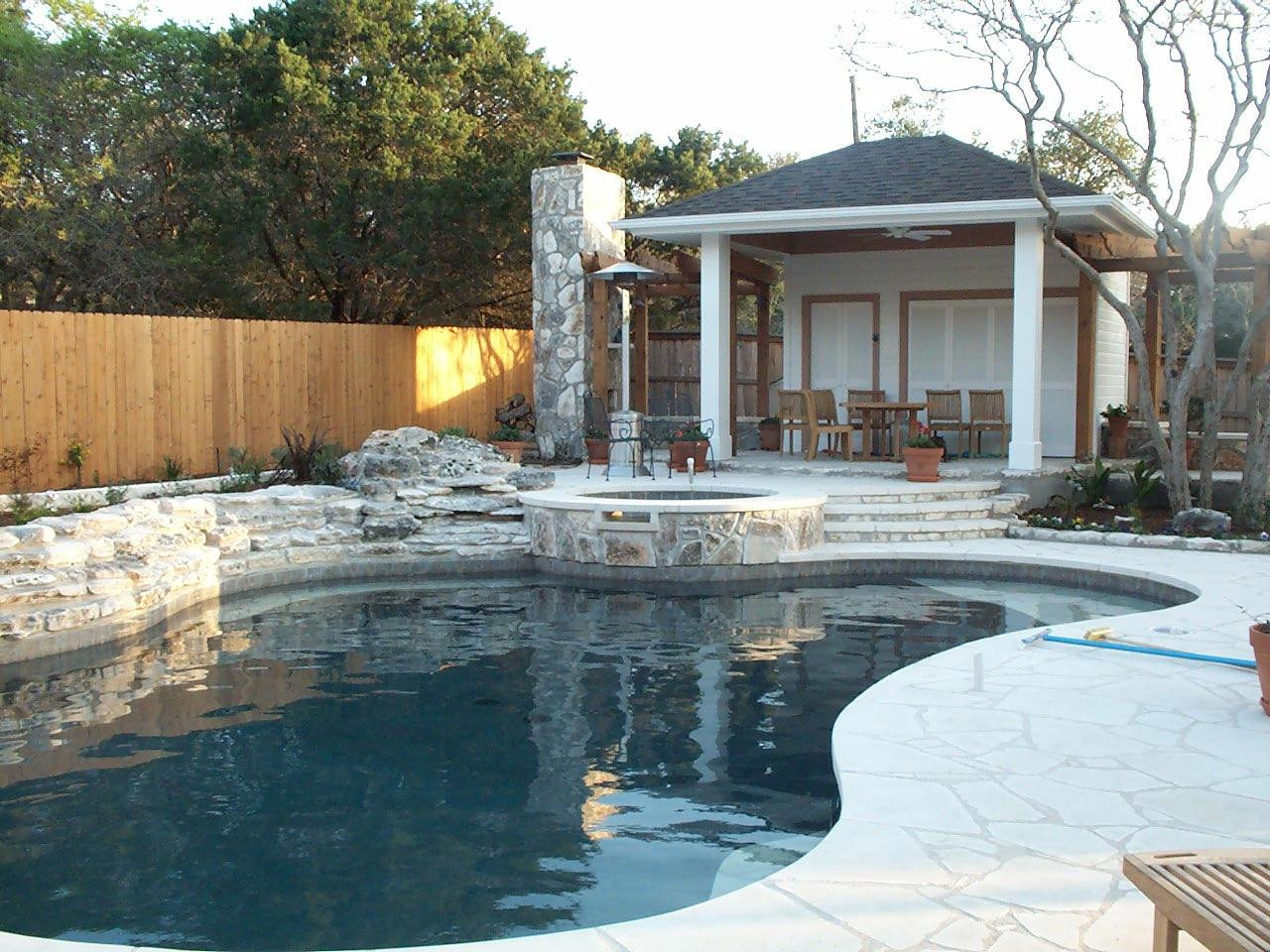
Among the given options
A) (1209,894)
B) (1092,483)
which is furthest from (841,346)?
(1209,894)

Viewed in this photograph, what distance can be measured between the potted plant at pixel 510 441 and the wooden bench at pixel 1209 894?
1251cm

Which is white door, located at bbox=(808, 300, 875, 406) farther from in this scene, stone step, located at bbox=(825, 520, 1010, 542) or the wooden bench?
the wooden bench

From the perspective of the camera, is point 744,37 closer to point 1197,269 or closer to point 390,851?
point 1197,269

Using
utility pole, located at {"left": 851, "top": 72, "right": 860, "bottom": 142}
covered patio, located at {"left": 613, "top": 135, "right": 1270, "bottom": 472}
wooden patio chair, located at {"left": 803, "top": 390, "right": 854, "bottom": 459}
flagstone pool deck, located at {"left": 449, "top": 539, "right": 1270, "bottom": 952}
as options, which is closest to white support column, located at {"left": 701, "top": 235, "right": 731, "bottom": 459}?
covered patio, located at {"left": 613, "top": 135, "right": 1270, "bottom": 472}

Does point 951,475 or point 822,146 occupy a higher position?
point 822,146

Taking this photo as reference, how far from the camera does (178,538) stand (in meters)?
9.46

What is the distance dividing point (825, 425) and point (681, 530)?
164 inches

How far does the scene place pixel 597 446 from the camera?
14.8 meters

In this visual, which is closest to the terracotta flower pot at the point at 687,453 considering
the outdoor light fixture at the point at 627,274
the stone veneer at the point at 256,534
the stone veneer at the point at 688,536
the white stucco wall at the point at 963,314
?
the stone veneer at the point at 256,534

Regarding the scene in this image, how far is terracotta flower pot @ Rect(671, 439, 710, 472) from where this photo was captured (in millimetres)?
13492

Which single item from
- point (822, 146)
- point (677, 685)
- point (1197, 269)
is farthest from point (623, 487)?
point (822, 146)

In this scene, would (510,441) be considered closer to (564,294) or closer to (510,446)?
(510,446)

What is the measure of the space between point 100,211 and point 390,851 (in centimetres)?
1438

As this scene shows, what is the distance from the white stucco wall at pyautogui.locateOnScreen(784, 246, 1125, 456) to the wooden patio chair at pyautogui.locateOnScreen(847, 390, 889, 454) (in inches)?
15.8
